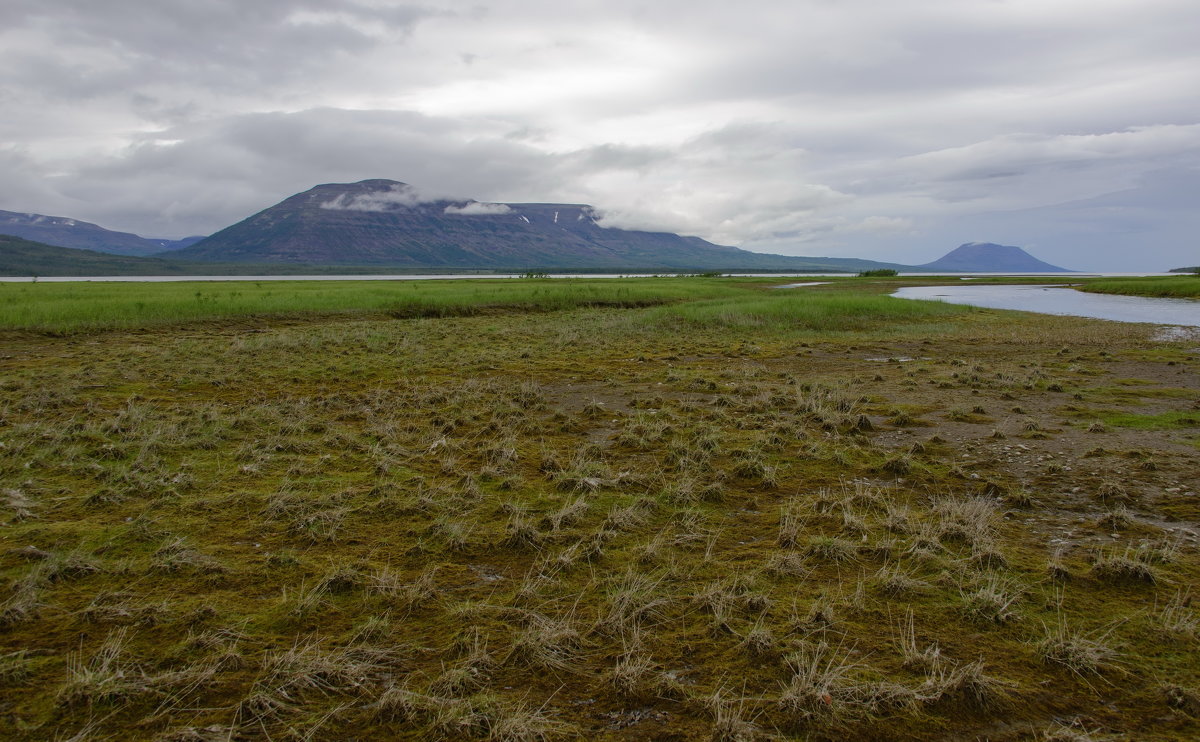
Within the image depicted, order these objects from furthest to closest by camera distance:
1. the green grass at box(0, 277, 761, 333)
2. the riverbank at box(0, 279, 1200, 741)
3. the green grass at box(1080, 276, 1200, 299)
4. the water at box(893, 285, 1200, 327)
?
the green grass at box(1080, 276, 1200, 299)
the water at box(893, 285, 1200, 327)
the green grass at box(0, 277, 761, 333)
the riverbank at box(0, 279, 1200, 741)

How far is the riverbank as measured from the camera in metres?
3.99

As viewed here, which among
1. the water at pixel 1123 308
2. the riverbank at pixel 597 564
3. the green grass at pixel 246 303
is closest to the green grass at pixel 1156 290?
the water at pixel 1123 308

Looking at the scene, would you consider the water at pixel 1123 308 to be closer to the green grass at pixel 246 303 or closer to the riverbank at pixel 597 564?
the green grass at pixel 246 303

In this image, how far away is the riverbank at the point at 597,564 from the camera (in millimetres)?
3990

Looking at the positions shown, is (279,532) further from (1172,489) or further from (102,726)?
(1172,489)

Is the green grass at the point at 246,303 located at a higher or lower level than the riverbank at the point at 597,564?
higher

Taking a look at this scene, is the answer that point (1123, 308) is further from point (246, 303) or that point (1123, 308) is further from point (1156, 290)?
point (246, 303)

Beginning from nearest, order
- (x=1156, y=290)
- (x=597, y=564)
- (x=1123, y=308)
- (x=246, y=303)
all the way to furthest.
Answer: (x=597, y=564), (x=246, y=303), (x=1123, y=308), (x=1156, y=290)

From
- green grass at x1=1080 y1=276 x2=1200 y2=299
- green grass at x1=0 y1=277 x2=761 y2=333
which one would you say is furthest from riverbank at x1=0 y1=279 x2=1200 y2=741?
green grass at x1=1080 y1=276 x2=1200 y2=299

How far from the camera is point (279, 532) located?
6793 mm

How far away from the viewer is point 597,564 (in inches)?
241

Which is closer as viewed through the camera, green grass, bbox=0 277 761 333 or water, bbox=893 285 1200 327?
green grass, bbox=0 277 761 333

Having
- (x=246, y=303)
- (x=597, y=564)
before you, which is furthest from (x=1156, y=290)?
(x=246, y=303)

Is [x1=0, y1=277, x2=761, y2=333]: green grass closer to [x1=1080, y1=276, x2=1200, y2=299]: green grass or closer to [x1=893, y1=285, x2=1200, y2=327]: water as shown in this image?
[x1=893, y1=285, x2=1200, y2=327]: water
